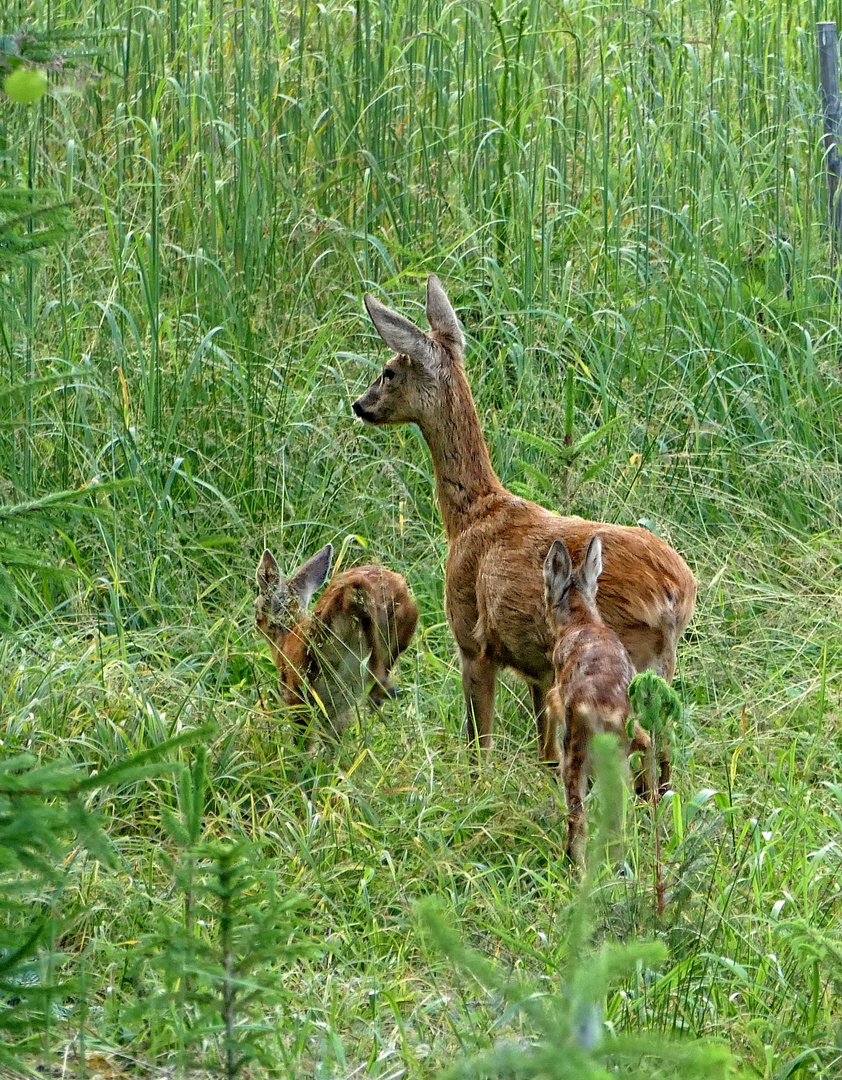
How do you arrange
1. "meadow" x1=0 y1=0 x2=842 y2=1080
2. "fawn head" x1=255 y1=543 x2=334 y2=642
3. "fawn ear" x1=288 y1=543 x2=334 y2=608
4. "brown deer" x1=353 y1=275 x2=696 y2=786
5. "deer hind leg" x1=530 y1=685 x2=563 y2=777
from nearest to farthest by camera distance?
1. "meadow" x1=0 y1=0 x2=842 y2=1080
2. "deer hind leg" x1=530 y1=685 x2=563 y2=777
3. "brown deer" x1=353 y1=275 x2=696 y2=786
4. "fawn head" x1=255 y1=543 x2=334 y2=642
5. "fawn ear" x1=288 y1=543 x2=334 y2=608

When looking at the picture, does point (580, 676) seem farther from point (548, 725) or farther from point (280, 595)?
point (280, 595)

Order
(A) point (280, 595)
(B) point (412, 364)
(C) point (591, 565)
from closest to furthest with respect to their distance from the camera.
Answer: (C) point (591, 565)
(A) point (280, 595)
(B) point (412, 364)

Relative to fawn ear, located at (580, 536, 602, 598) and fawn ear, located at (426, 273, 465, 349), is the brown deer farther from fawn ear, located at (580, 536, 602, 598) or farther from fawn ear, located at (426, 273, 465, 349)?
fawn ear, located at (580, 536, 602, 598)

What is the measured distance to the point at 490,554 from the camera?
4703 millimetres

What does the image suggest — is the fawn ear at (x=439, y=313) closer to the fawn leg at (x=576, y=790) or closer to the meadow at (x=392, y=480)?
the meadow at (x=392, y=480)

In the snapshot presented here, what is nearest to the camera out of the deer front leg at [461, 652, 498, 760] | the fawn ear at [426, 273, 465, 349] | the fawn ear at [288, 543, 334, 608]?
the deer front leg at [461, 652, 498, 760]

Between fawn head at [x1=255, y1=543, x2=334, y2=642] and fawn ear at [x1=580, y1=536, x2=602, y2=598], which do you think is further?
fawn head at [x1=255, y1=543, x2=334, y2=642]

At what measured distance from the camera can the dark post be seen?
6793 millimetres

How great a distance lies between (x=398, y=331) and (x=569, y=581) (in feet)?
4.51

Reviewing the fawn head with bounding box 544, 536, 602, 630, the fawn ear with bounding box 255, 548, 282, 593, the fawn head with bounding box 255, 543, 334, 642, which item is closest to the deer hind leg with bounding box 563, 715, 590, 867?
the fawn head with bounding box 544, 536, 602, 630

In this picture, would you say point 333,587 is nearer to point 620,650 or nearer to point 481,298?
point 620,650

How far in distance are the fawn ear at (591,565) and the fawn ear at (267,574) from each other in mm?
1158

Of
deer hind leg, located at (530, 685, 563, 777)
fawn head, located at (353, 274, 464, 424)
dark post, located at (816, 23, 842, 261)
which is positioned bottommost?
deer hind leg, located at (530, 685, 563, 777)

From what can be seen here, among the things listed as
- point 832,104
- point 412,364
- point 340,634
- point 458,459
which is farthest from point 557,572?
point 832,104
